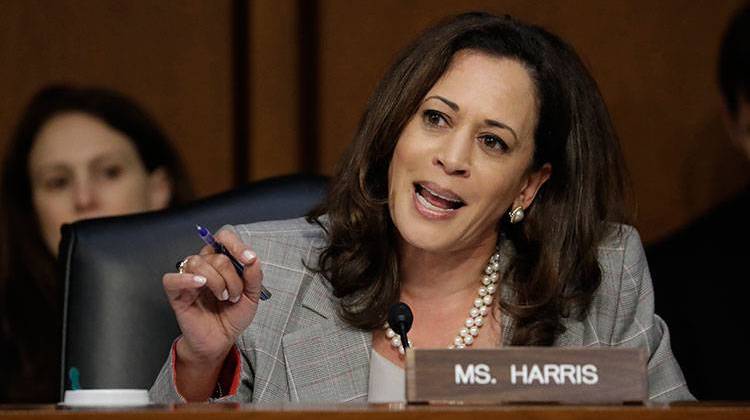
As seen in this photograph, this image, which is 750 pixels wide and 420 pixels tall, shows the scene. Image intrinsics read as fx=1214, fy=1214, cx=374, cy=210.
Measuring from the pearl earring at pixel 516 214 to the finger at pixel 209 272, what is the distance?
556mm

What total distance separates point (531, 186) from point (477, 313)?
21 cm

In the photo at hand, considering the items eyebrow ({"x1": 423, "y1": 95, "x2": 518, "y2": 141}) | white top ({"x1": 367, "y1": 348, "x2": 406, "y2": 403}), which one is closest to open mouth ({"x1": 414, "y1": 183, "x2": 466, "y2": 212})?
eyebrow ({"x1": 423, "y1": 95, "x2": 518, "y2": 141})

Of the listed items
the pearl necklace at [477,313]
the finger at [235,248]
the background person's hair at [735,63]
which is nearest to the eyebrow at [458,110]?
the pearl necklace at [477,313]

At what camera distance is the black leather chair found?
1.58m

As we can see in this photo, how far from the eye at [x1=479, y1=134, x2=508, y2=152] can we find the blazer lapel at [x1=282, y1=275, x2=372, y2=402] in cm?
31

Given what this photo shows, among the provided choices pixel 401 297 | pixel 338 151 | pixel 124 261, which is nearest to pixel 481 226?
pixel 401 297

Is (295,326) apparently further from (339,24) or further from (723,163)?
(723,163)

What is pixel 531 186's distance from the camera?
1817 millimetres

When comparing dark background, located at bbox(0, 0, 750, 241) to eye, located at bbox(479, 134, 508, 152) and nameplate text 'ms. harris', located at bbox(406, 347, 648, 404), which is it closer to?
eye, located at bbox(479, 134, 508, 152)

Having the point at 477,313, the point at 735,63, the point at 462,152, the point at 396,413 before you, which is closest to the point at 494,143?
the point at 462,152

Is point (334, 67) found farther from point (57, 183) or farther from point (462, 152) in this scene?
point (462, 152)

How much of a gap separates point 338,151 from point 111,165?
0.49 m

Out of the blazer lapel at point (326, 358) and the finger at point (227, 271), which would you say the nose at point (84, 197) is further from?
the finger at point (227, 271)

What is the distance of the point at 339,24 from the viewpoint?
2660mm
